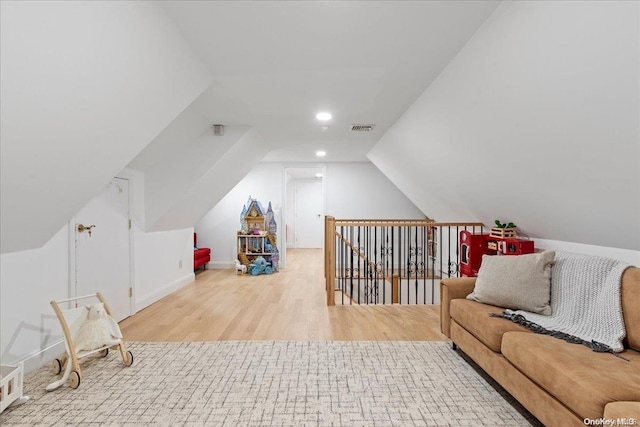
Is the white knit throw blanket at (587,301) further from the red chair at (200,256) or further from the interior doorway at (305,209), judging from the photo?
the interior doorway at (305,209)

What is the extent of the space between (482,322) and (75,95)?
283cm

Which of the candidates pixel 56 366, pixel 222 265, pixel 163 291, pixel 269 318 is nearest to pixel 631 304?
pixel 269 318

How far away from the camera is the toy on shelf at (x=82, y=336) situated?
2.24m

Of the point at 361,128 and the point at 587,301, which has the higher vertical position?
the point at 361,128

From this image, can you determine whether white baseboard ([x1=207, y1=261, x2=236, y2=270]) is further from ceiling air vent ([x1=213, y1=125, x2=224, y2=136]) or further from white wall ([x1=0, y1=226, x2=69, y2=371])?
white wall ([x1=0, y1=226, x2=69, y2=371])

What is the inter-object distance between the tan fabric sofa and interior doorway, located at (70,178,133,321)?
3.36m

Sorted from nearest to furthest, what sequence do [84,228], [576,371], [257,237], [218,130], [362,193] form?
[576,371]
[84,228]
[218,130]
[257,237]
[362,193]

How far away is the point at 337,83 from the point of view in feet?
9.42

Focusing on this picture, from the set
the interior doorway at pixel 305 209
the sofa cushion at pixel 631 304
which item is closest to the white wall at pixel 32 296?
the sofa cushion at pixel 631 304

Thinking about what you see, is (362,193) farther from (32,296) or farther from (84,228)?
(32,296)

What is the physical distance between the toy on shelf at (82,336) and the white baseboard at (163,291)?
4.96 ft

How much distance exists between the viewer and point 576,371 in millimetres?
1500

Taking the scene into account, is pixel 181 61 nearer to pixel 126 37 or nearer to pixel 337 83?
pixel 126 37

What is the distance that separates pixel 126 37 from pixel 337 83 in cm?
165
